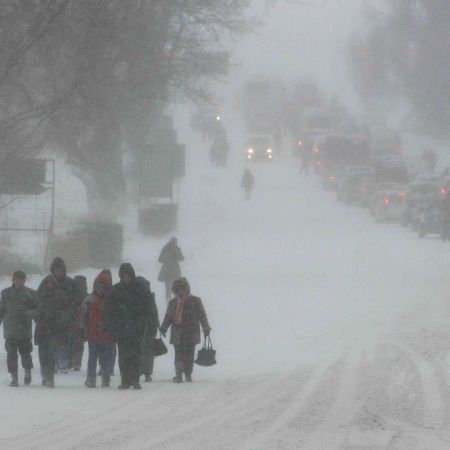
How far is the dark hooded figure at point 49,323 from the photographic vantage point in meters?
16.5

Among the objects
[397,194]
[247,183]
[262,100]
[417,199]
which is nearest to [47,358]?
[417,199]

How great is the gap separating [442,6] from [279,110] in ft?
92.7

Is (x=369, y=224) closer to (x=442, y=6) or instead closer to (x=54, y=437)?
(x=54, y=437)

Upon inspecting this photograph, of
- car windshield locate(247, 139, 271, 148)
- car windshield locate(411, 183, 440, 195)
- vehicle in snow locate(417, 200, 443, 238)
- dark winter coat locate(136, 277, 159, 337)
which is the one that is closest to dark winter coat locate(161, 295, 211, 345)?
dark winter coat locate(136, 277, 159, 337)

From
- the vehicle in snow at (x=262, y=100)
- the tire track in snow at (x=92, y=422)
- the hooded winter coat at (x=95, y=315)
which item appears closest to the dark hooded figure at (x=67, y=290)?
the hooded winter coat at (x=95, y=315)

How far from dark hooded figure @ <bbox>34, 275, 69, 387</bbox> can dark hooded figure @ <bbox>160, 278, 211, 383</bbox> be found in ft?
4.00

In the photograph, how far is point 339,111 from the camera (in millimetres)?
114500

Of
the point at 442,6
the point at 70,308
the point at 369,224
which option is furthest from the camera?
the point at 442,6

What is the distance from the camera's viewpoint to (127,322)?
16.2 meters

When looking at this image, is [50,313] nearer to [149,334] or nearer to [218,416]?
[149,334]

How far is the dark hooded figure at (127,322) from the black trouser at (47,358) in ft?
2.38

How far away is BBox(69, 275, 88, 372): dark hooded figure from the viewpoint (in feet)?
56.8

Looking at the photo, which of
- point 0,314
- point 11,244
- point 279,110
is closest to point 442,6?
point 279,110

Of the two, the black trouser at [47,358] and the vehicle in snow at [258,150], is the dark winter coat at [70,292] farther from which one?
the vehicle in snow at [258,150]
